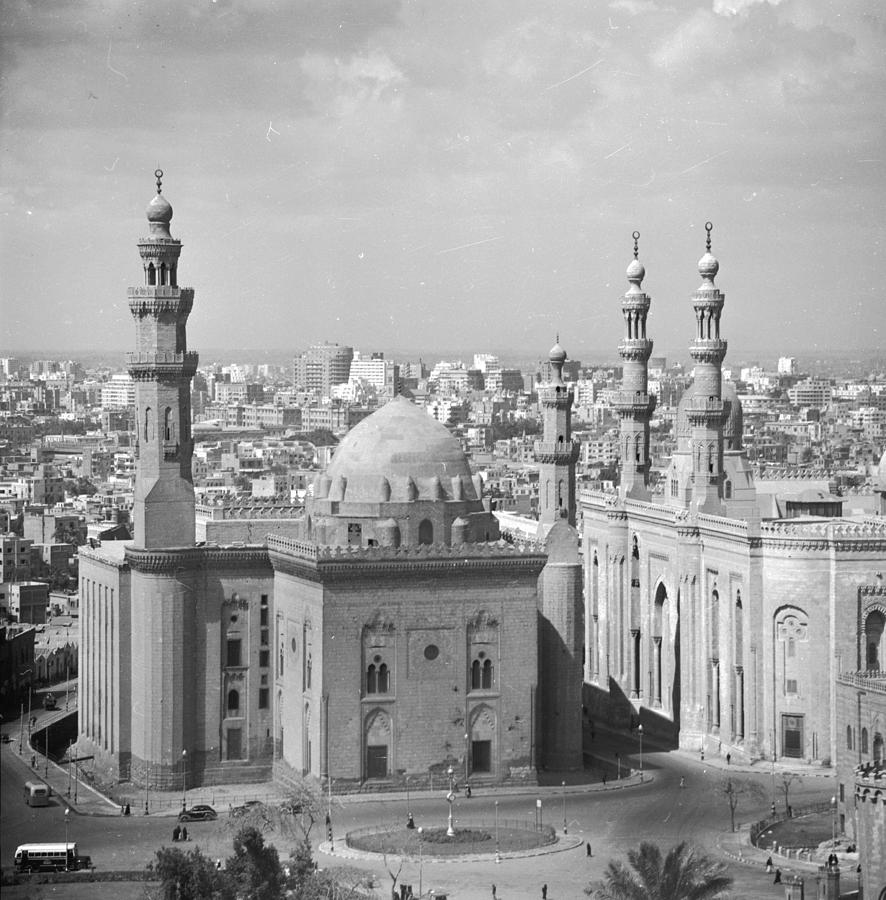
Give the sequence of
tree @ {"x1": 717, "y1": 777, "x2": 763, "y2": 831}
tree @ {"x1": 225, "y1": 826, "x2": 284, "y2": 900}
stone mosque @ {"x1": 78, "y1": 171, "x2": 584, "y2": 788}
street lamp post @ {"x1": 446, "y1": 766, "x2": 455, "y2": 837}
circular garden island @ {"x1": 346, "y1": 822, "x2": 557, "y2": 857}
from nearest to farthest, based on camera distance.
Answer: tree @ {"x1": 225, "y1": 826, "x2": 284, "y2": 900}, circular garden island @ {"x1": 346, "y1": 822, "x2": 557, "y2": 857}, street lamp post @ {"x1": 446, "y1": 766, "x2": 455, "y2": 837}, tree @ {"x1": 717, "y1": 777, "x2": 763, "y2": 831}, stone mosque @ {"x1": 78, "y1": 171, "x2": 584, "y2": 788}

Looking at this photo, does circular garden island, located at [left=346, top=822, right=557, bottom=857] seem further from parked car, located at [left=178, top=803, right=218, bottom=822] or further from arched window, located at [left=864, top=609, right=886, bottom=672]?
arched window, located at [left=864, top=609, right=886, bottom=672]

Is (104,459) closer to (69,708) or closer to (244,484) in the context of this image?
(244,484)

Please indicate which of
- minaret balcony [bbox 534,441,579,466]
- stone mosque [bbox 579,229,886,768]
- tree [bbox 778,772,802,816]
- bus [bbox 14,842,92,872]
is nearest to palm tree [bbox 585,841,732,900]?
stone mosque [bbox 579,229,886,768]

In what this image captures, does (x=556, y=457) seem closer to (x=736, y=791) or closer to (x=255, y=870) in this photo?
(x=736, y=791)

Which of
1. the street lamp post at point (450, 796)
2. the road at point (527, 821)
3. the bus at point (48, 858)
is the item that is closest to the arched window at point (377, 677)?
the street lamp post at point (450, 796)

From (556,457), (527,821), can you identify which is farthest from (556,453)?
(527,821)

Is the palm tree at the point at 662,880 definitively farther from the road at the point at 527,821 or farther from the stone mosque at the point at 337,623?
the stone mosque at the point at 337,623
